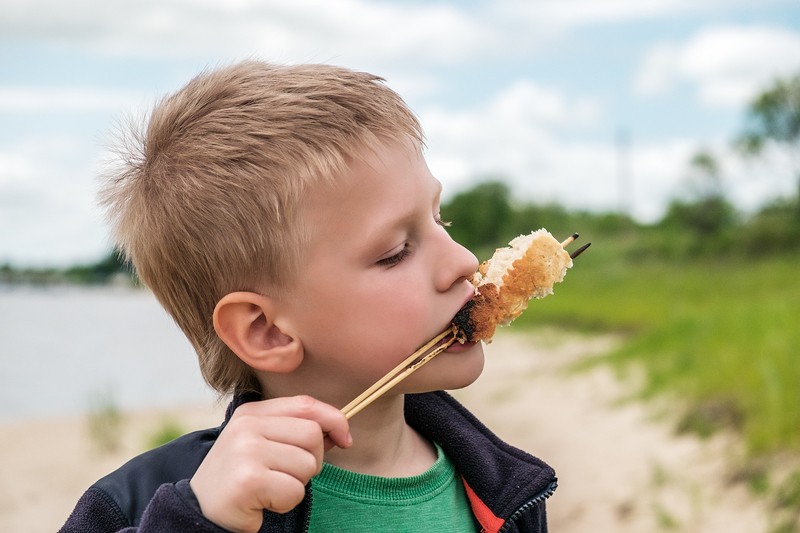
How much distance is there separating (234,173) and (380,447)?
0.68 meters

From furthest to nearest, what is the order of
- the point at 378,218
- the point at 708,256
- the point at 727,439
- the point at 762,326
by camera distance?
the point at 708,256 < the point at 762,326 < the point at 727,439 < the point at 378,218

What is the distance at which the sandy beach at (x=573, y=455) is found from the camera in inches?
239

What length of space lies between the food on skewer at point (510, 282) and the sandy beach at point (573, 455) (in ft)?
1.96

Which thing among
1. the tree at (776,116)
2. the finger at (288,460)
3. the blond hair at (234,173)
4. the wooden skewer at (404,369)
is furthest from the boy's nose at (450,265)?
the tree at (776,116)

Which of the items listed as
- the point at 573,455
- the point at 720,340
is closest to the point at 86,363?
the point at 573,455

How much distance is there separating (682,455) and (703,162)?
26688mm

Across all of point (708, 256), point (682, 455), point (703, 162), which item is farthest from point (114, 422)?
point (703, 162)

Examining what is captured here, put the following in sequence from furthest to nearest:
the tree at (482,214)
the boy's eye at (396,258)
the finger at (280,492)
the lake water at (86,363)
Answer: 1. the tree at (482,214)
2. the lake water at (86,363)
3. the boy's eye at (396,258)
4. the finger at (280,492)

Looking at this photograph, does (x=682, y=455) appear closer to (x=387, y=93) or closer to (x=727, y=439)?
(x=727, y=439)

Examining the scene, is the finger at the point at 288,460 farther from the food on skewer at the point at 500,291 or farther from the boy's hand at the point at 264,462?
the food on skewer at the point at 500,291

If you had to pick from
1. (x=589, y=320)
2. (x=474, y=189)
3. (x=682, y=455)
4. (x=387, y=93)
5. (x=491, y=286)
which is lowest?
(x=474, y=189)

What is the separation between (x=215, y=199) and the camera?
1.78 m

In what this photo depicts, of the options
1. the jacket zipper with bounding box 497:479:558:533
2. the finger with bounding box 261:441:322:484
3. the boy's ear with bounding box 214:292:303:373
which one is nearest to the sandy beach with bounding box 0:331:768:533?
the boy's ear with bounding box 214:292:303:373

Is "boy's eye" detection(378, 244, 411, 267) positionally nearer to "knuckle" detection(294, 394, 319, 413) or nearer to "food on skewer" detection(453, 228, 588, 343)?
"food on skewer" detection(453, 228, 588, 343)
